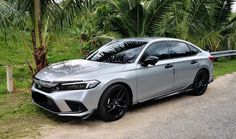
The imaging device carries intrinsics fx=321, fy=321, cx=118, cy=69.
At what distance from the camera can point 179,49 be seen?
802 centimetres

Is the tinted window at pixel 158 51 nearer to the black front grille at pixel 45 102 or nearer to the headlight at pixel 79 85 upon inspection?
the headlight at pixel 79 85

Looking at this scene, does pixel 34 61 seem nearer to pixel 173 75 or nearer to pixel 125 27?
pixel 173 75

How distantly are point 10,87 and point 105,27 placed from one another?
493 centimetres

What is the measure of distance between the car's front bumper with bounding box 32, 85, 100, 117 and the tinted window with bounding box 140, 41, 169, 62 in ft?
5.67

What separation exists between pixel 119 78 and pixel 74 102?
3.41 feet

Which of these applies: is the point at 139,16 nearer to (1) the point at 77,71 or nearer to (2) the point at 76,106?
(1) the point at 77,71

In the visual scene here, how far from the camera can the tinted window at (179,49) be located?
777 centimetres

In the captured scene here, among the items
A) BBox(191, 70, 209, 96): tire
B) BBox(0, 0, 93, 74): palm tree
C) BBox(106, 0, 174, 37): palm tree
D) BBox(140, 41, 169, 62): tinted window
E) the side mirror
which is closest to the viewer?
the side mirror

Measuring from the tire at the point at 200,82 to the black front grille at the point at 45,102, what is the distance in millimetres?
3960

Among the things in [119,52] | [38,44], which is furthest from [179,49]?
[38,44]

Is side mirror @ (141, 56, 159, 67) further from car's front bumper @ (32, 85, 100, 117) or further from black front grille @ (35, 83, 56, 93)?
black front grille @ (35, 83, 56, 93)

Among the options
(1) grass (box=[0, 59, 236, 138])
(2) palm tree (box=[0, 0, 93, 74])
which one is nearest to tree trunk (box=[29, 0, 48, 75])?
(2) palm tree (box=[0, 0, 93, 74])

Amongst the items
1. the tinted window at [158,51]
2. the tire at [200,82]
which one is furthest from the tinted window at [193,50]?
the tinted window at [158,51]

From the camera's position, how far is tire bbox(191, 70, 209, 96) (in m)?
8.38
